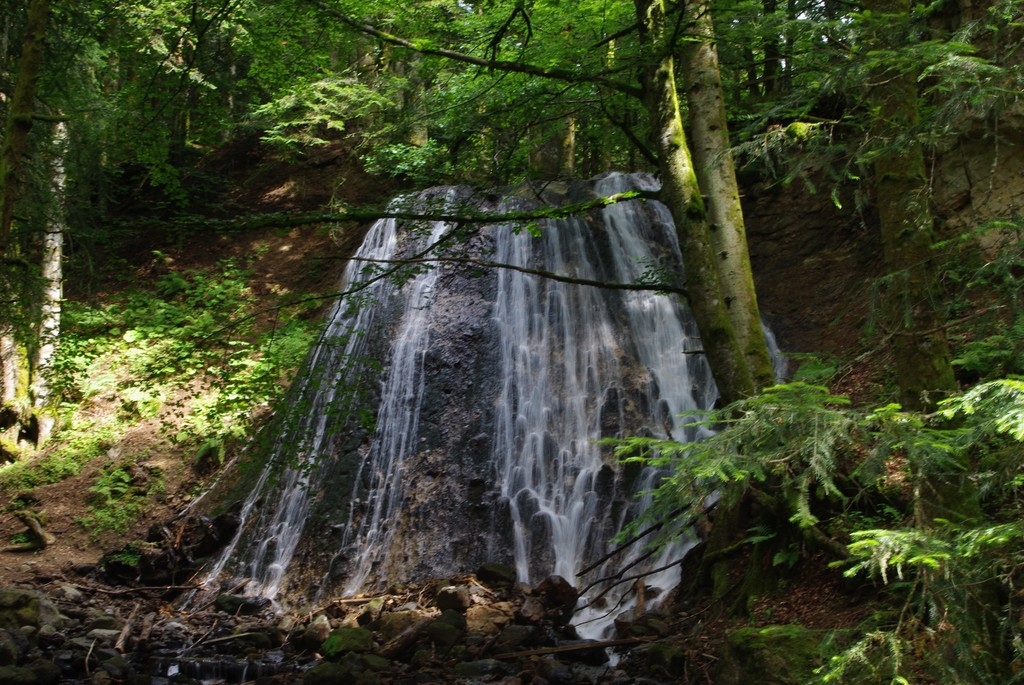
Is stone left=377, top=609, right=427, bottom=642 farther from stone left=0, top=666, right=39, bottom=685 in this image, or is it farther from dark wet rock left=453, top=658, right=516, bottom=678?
stone left=0, top=666, right=39, bottom=685

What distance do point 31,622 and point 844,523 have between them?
768 cm

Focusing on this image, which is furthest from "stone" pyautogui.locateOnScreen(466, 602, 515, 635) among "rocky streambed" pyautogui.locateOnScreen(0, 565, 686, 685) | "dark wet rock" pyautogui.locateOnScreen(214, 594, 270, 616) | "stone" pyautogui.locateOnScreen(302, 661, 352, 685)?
"dark wet rock" pyautogui.locateOnScreen(214, 594, 270, 616)

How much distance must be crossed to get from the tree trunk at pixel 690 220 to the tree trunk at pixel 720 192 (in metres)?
0.06

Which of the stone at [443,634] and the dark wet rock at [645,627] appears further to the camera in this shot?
the stone at [443,634]

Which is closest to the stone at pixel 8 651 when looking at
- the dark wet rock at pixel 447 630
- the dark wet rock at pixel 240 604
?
the dark wet rock at pixel 240 604

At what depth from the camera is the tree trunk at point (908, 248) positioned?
452cm

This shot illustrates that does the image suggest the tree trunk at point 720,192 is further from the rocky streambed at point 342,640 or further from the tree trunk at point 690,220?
the rocky streambed at point 342,640

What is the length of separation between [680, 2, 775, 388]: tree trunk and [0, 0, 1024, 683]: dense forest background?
0.03 meters

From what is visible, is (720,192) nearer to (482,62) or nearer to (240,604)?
(482,62)

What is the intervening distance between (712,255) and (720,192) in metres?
0.77

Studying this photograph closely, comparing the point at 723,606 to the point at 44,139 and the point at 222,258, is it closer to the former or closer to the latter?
the point at 44,139

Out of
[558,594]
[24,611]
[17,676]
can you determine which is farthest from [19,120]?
[558,594]

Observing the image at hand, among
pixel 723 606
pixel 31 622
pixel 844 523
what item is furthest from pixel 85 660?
pixel 844 523

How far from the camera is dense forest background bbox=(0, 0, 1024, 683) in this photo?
137 inches
